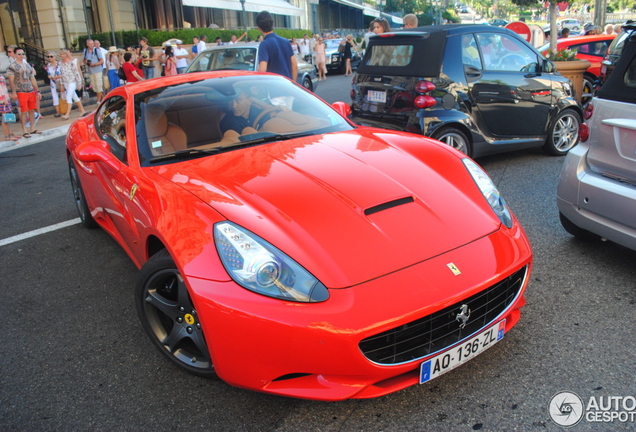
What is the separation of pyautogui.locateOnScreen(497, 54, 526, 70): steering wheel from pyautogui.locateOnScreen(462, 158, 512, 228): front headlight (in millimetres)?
3458

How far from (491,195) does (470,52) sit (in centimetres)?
357

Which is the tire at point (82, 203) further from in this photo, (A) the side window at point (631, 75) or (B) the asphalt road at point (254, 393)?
(A) the side window at point (631, 75)

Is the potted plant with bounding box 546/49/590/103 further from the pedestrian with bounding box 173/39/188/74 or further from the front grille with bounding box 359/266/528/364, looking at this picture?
the pedestrian with bounding box 173/39/188/74

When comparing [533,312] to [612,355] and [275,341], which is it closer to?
[612,355]

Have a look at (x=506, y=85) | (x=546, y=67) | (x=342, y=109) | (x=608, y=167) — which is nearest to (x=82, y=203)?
(x=342, y=109)

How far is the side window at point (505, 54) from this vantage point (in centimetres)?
603

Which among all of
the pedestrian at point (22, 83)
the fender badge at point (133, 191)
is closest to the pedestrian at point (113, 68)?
the pedestrian at point (22, 83)

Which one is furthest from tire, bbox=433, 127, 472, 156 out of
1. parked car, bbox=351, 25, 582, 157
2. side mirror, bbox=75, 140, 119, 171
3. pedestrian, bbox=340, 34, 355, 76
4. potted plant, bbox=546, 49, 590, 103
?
pedestrian, bbox=340, 34, 355, 76

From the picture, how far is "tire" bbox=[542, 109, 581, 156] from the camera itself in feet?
21.4

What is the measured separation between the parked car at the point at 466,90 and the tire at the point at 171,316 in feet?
12.3

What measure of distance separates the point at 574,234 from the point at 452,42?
2796 mm

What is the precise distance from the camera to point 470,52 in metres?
5.91

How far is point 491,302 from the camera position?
2.39 metres

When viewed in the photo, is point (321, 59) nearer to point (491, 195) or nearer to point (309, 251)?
point (491, 195)
